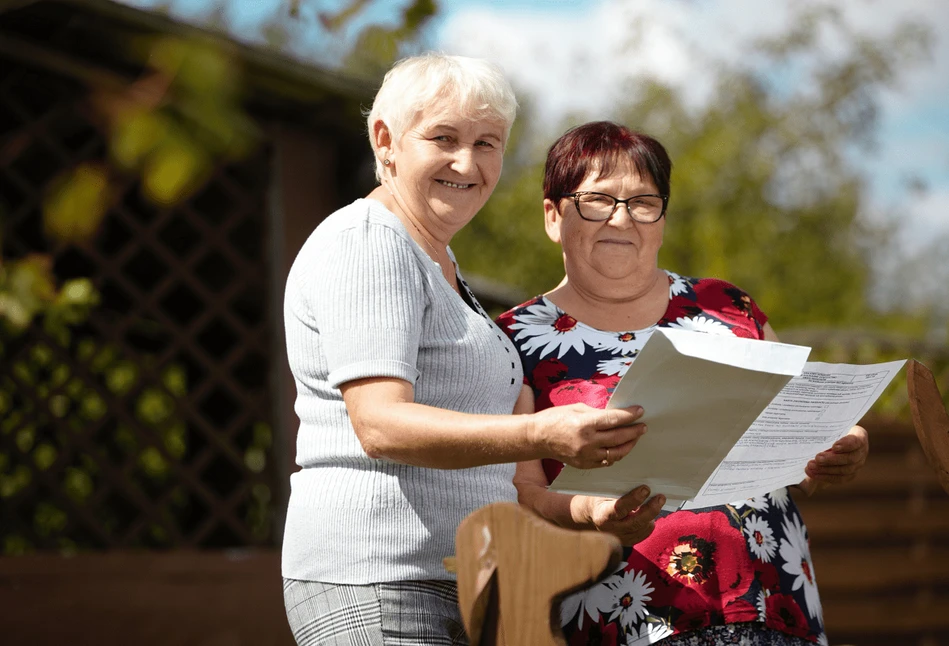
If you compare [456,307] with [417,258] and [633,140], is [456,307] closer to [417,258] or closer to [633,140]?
[417,258]

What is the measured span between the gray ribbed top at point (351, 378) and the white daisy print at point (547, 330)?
1.52 feet

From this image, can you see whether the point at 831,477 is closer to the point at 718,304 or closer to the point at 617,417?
the point at 718,304

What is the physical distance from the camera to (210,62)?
1116 millimetres

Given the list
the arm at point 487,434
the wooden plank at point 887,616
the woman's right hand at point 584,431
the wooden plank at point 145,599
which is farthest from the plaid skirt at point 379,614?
the wooden plank at point 887,616

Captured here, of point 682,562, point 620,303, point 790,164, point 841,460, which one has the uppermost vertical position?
point 790,164

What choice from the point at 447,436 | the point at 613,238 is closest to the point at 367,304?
the point at 447,436

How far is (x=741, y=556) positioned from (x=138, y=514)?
6772 millimetres

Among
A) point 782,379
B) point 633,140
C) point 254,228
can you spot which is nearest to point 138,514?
point 254,228

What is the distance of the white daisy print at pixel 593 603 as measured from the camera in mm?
2088

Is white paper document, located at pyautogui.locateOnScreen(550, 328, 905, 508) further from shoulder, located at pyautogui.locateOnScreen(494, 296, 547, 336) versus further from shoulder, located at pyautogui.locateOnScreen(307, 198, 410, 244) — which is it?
shoulder, located at pyautogui.locateOnScreen(494, 296, 547, 336)

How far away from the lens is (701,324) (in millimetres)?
2314

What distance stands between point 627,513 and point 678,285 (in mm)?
768

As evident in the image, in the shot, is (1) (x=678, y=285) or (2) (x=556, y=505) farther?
(1) (x=678, y=285)

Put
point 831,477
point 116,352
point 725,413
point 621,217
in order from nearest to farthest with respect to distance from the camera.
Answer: point 725,413
point 831,477
point 621,217
point 116,352
